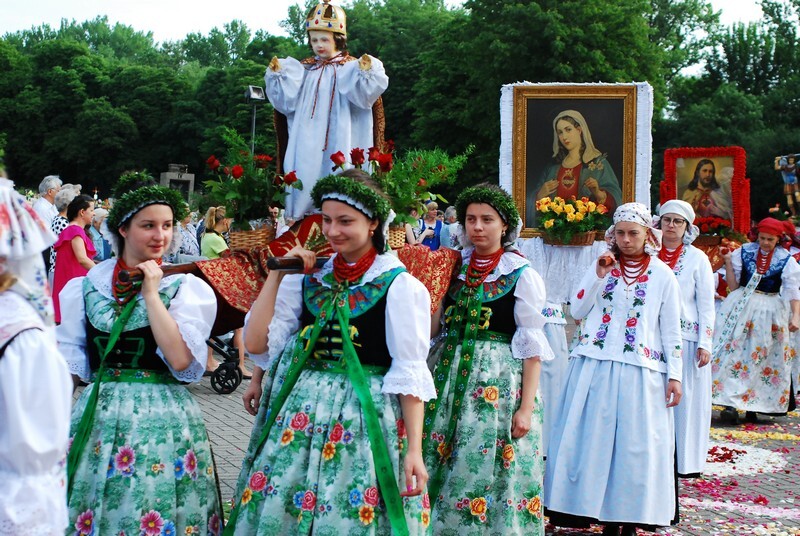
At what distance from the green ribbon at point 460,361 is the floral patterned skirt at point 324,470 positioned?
1028mm

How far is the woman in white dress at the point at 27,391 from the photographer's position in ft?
7.75

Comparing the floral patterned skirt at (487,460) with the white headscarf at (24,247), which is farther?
the floral patterned skirt at (487,460)

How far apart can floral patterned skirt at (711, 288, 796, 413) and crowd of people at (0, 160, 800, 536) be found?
488cm

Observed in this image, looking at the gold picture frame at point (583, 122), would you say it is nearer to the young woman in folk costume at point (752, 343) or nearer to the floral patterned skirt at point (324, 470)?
the young woman in folk costume at point (752, 343)

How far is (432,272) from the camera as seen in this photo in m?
4.82

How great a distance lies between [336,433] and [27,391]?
152 cm

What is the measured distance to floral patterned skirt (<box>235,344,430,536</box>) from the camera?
364 centimetres

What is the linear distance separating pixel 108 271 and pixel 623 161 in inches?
238

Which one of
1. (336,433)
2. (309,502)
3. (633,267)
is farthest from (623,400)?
(309,502)

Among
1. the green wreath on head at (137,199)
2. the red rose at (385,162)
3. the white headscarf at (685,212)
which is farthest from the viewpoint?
the white headscarf at (685,212)

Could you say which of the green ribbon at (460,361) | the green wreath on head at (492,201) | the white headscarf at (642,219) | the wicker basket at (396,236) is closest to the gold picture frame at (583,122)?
the white headscarf at (642,219)

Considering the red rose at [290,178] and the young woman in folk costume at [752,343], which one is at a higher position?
the red rose at [290,178]

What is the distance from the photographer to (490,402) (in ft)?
16.1

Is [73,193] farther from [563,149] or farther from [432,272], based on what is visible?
[432,272]
